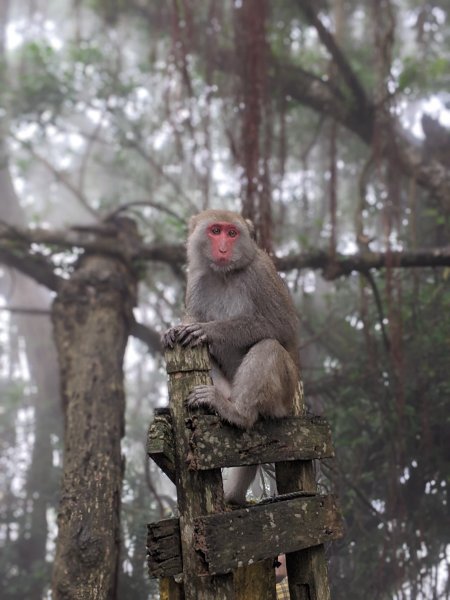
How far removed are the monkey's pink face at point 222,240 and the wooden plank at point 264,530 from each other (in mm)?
1173

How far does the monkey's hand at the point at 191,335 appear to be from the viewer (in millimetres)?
→ 2598

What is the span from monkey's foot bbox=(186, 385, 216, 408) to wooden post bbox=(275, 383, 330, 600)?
1.88 ft

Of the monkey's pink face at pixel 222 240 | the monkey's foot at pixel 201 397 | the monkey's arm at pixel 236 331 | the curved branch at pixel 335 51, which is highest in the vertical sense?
the curved branch at pixel 335 51

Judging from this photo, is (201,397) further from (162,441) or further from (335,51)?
(335,51)

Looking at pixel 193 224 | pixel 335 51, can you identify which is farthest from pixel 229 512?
pixel 335 51

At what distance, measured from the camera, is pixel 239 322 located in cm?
299

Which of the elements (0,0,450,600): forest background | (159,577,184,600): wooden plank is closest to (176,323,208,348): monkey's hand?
(159,577,184,600): wooden plank

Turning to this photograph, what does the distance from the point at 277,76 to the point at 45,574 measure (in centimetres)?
674

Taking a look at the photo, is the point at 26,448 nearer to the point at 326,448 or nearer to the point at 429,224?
the point at 429,224

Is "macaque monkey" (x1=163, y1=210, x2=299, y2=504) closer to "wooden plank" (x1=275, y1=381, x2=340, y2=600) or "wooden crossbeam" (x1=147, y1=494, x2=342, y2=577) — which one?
"wooden plank" (x1=275, y1=381, x2=340, y2=600)

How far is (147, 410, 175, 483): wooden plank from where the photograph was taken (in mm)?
2418

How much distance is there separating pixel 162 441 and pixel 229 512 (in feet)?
1.25

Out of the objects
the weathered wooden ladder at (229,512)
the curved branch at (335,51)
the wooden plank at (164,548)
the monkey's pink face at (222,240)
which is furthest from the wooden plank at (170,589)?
the curved branch at (335,51)

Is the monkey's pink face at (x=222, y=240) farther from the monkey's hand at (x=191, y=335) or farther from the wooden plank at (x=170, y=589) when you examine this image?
the wooden plank at (x=170, y=589)
